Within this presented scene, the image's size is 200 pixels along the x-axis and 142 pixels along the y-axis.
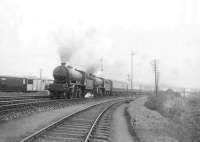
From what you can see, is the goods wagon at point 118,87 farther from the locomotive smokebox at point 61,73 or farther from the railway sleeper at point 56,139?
Result: the railway sleeper at point 56,139

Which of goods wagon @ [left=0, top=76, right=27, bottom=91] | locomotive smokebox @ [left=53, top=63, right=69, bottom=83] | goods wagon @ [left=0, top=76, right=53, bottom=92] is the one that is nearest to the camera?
locomotive smokebox @ [left=53, top=63, right=69, bottom=83]

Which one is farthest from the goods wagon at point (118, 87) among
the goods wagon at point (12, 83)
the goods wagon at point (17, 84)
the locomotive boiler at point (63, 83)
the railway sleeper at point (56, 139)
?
the railway sleeper at point (56, 139)

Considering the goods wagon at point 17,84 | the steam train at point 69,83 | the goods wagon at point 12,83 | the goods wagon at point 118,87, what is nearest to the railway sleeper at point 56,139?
the steam train at point 69,83

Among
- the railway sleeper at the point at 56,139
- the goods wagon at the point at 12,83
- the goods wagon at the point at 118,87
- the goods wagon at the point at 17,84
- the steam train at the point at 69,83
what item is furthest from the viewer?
the goods wagon at the point at 118,87

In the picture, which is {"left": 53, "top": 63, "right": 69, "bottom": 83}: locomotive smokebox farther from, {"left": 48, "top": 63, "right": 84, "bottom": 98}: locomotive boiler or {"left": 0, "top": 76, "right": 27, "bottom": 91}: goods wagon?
{"left": 0, "top": 76, "right": 27, "bottom": 91}: goods wagon

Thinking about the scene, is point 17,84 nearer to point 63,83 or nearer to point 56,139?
point 63,83

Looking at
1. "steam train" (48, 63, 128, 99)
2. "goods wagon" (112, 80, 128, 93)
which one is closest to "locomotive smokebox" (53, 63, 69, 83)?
"steam train" (48, 63, 128, 99)

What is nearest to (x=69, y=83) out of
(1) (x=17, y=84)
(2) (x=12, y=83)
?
(2) (x=12, y=83)

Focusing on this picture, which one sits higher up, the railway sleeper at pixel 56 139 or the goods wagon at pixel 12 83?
the goods wagon at pixel 12 83

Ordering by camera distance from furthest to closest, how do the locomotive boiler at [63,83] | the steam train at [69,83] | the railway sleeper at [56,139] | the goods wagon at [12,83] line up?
the goods wagon at [12,83]
the steam train at [69,83]
the locomotive boiler at [63,83]
the railway sleeper at [56,139]

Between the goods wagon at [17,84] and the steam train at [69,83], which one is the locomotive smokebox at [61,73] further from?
the goods wagon at [17,84]

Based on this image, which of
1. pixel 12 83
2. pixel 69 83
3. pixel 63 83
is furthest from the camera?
pixel 12 83

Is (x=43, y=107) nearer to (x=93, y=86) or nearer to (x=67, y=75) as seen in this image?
(x=67, y=75)

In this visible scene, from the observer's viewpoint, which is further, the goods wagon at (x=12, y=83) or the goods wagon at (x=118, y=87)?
the goods wagon at (x=118, y=87)
